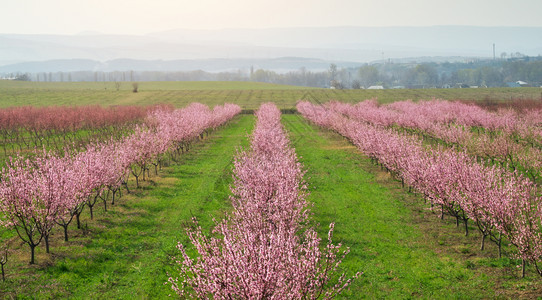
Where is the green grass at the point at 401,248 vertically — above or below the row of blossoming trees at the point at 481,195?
below

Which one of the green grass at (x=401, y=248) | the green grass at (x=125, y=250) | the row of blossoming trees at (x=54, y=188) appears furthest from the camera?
the row of blossoming trees at (x=54, y=188)

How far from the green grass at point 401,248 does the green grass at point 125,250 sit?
7.54 m

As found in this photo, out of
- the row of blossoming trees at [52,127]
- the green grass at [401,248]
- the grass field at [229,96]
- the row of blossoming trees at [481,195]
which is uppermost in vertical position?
the grass field at [229,96]

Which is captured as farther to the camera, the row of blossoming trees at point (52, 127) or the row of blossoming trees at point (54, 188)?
the row of blossoming trees at point (52, 127)

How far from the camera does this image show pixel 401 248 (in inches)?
787

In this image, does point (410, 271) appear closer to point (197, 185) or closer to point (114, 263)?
point (114, 263)

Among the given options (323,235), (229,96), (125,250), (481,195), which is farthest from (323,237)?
(229,96)

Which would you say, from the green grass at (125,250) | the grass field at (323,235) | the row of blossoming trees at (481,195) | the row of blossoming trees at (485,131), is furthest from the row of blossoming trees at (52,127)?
the row of blossoming trees at (481,195)

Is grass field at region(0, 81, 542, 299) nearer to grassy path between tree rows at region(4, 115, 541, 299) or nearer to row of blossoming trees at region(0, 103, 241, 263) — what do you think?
grassy path between tree rows at region(4, 115, 541, 299)

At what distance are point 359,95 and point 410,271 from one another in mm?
119302

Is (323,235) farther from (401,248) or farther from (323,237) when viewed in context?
(401,248)

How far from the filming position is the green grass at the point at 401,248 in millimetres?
16047

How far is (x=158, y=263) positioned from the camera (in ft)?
60.6

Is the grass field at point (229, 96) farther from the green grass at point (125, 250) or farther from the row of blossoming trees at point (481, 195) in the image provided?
the row of blossoming trees at point (481, 195)
